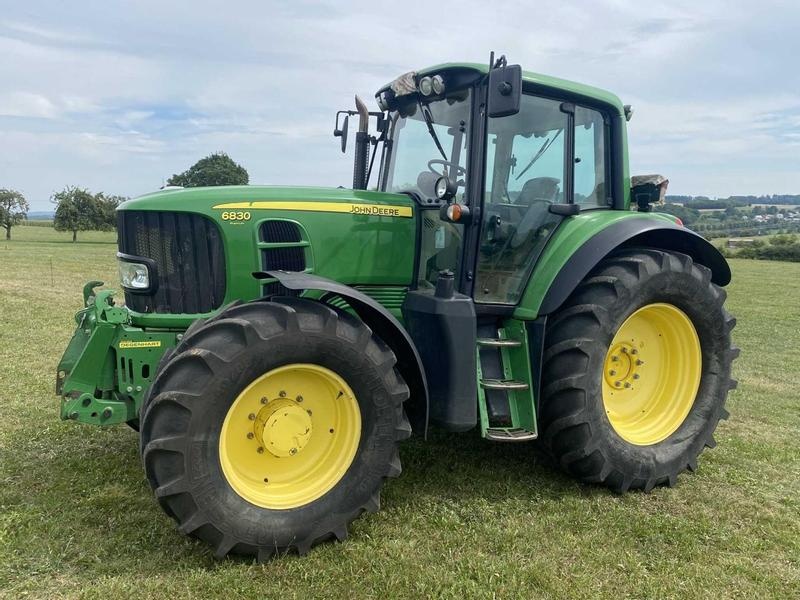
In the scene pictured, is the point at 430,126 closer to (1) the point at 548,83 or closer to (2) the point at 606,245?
(1) the point at 548,83

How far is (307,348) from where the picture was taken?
308cm

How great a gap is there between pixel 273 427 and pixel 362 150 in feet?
8.00

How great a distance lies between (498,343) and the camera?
389 centimetres

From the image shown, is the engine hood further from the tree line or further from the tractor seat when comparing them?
the tree line

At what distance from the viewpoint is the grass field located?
2.88m

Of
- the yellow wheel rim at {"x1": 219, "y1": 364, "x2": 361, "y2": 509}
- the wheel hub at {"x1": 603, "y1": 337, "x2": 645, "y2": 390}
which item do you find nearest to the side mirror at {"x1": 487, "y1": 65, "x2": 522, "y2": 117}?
the yellow wheel rim at {"x1": 219, "y1": 364, "x2": 361, "y2": 509}

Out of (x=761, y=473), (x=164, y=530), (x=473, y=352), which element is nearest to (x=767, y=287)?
(x=761, y=473)

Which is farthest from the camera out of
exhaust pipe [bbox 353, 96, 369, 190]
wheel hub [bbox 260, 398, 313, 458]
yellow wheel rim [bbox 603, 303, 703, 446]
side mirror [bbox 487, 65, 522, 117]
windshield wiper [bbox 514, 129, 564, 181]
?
exhaust pipe [bbox 353, 96, 369, 190]

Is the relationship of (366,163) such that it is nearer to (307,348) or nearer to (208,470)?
(307,348)

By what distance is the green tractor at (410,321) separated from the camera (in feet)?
9.96

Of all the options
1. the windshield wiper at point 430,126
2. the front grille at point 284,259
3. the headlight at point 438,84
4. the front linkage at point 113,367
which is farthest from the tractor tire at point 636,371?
the front linkage at point 113,367

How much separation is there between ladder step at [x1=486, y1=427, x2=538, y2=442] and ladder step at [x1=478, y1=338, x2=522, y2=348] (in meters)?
0.51

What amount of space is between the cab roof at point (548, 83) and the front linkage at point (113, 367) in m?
2.27

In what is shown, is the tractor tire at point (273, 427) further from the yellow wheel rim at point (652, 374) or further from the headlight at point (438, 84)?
the yellow wheel rim at point (652, 374)
